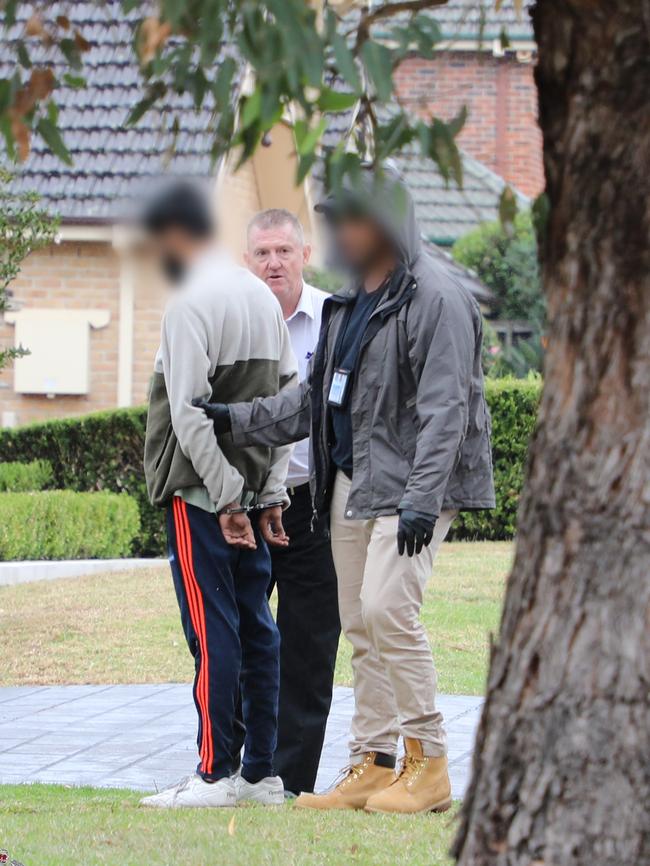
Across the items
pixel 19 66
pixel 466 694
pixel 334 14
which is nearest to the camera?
pixel 334 14

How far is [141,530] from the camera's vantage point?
1395 centimetres

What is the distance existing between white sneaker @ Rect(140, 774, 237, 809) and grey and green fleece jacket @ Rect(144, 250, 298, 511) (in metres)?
0.97

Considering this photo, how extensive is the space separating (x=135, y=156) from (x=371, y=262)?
402 inches

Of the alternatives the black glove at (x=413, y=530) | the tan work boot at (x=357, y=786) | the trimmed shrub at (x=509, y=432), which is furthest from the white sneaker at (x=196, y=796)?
the trimmed shrub at (x=509, y=432)

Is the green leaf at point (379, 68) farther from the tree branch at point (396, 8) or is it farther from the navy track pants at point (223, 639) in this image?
the navy track pants at point (223, 639)

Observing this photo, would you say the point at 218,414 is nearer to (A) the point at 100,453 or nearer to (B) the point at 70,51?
(B) the point at 70,51

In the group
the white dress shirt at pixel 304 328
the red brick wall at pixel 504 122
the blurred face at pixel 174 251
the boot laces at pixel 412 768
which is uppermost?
the red brick wall at pixel 504 122

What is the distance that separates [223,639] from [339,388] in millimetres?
959

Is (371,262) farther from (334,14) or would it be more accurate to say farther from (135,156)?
(135,156)

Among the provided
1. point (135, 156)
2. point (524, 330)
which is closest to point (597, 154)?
point (135, 156)

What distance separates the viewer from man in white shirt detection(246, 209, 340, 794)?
5773 millimetres

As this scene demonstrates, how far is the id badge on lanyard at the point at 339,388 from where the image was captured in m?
5.21

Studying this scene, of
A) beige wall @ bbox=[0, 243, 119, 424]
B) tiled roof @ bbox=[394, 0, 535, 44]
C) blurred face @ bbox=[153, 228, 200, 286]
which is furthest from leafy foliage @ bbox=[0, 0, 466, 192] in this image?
beige wall @ bbox=[0, 243, 119, 424]

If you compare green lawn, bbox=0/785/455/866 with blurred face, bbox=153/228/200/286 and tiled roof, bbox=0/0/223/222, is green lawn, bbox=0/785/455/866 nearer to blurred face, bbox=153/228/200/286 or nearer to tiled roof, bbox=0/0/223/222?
blurred face, bbox=153/228/200/286
